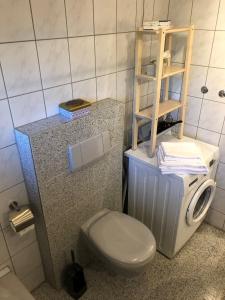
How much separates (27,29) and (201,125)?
1.41m

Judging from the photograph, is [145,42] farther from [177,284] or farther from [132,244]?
[177,284]

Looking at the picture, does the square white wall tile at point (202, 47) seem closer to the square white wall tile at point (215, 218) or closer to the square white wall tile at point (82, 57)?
the square white wall tile at point (82, 57)

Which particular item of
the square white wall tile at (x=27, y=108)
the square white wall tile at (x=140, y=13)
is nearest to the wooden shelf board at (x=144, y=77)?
the square white wall tile at (x=140, y=13)

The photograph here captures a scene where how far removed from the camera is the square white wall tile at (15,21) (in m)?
1.05

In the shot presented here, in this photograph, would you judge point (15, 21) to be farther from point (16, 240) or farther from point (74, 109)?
point (16, 240)

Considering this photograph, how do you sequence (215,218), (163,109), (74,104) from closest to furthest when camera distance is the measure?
1. (74,104)
2. (163,109)
3. (215,218)

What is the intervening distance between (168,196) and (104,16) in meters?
1.19

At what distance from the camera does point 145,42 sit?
1790 mm

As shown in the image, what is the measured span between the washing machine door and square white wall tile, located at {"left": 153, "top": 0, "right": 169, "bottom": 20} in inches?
48.4

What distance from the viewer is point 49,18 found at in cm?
120

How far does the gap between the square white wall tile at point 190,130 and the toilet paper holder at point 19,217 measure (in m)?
1.37

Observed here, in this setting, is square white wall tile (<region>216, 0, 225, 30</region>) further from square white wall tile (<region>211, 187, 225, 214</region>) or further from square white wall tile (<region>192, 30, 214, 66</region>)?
square white wall tile (<region>211, 187, 225, 214</region>)

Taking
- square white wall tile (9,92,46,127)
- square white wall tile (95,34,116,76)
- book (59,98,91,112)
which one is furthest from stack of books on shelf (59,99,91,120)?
square white wall tile (95,34,116,76)

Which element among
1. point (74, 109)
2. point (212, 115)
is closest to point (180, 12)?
point (212, 115)
